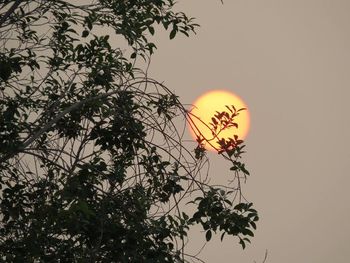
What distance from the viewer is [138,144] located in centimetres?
448

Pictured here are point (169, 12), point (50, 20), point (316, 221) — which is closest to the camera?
point (169, 12)

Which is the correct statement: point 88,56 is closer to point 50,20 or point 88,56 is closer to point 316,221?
point 50,20

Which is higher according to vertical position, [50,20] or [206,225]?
[50,20]

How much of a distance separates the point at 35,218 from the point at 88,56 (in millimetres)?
1920

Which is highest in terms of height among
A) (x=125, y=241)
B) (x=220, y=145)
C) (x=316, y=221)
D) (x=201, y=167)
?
(x=316, y=221)

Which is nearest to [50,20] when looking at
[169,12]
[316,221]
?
[169,12]

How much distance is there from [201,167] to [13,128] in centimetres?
176

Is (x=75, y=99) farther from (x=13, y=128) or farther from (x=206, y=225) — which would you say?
(x=206, y=225)

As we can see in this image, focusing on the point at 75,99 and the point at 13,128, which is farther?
the point at 75,99

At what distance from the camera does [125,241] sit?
3797 mm

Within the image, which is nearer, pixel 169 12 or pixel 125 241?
pixel 125 241

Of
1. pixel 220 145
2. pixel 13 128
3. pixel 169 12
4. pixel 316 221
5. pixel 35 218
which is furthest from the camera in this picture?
pixel 316 221

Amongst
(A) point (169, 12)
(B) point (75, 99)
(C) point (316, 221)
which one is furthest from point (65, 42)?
(C) point (316, 221)

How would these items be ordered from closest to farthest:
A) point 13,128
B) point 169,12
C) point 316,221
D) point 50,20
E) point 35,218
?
point 35,218 → point 13,128 → point 169,12 → point 50,20 → point 316,221
